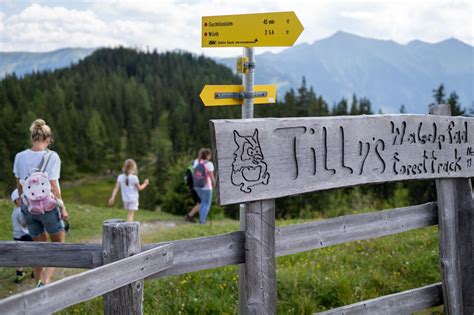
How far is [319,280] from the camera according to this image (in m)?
6.01

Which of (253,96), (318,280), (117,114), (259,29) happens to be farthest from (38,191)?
(117,114)

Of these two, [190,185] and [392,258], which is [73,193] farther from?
[392,258]

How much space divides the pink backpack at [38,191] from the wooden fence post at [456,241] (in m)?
4.03

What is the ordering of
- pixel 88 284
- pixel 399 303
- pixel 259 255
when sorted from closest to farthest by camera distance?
pixel 88 284
pixel 259 255
pixel 399 303

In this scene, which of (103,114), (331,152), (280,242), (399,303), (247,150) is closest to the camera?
(247,150)

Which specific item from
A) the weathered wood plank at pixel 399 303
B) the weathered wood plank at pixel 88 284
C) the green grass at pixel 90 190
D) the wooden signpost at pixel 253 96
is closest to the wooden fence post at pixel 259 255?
the wooden signpost at pixel 253 96

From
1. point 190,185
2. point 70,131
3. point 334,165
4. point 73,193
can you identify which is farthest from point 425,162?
point 70,131

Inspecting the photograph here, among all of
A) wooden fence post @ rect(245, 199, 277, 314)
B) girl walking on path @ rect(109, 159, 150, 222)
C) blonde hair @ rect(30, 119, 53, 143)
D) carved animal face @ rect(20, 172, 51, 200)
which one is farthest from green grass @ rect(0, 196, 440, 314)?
girl walking on path @ rect(109, 159, 150, 222)

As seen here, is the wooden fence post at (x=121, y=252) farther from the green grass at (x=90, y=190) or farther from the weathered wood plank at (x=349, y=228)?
the green grass at (x=90, y=190)

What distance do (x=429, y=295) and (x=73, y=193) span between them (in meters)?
82.6

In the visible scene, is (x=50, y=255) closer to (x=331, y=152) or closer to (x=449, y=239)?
(x=331, y=152)

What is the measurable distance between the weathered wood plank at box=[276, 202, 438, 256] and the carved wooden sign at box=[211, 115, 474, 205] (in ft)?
1.05

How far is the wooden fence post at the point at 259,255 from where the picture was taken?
362 centimetres

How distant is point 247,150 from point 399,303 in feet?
7.10
